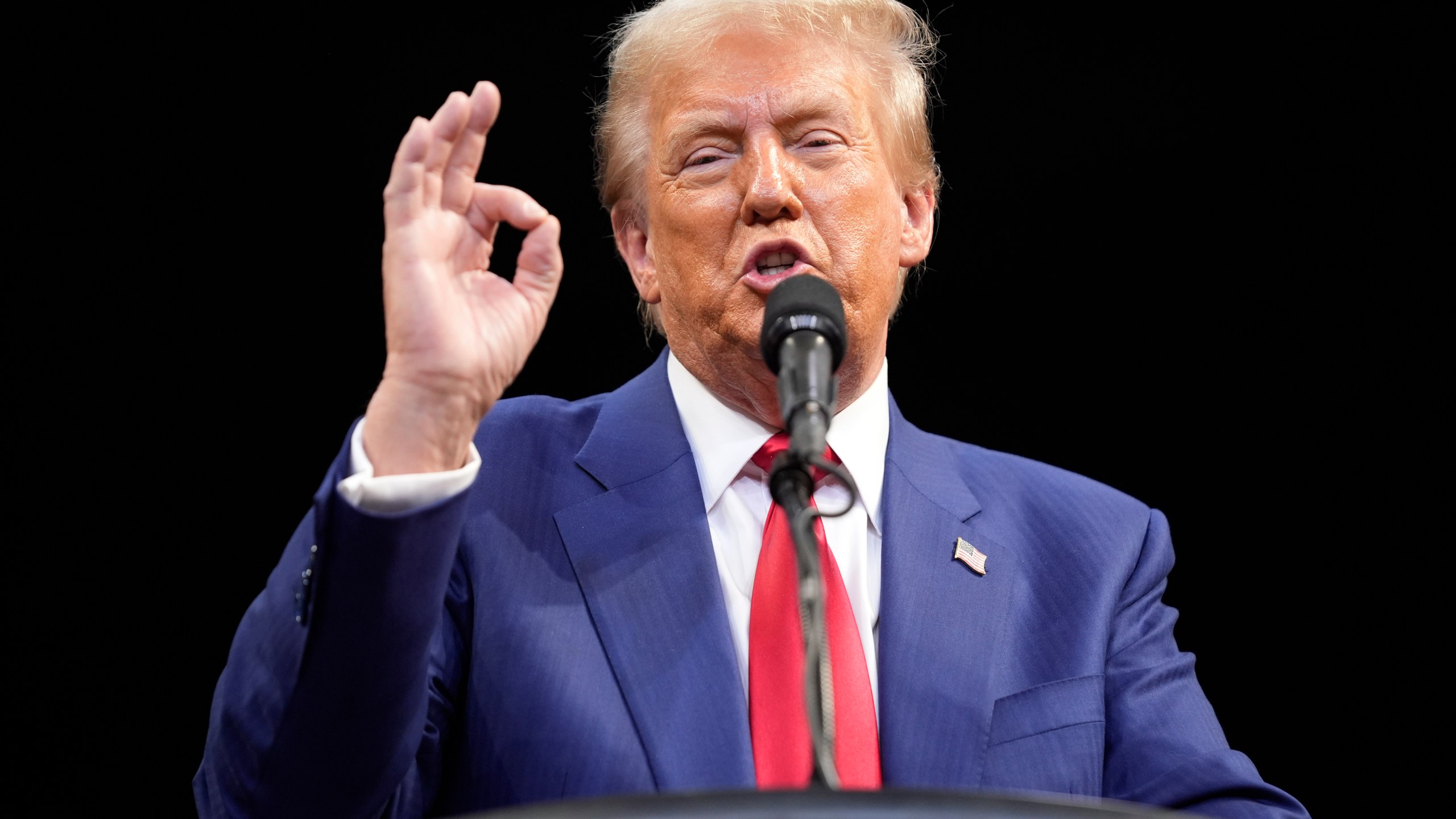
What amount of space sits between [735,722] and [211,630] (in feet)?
4.06

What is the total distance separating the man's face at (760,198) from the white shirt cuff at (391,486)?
0.63 meters

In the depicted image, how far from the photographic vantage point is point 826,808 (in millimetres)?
936

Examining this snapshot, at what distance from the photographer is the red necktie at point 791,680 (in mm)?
1706

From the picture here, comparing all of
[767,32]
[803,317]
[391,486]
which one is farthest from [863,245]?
[391,486]

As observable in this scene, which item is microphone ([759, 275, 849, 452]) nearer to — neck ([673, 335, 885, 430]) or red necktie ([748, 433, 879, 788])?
red necktie ([748, 433, 879, 788])

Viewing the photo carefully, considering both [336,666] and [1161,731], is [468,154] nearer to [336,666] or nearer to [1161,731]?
[336,666]

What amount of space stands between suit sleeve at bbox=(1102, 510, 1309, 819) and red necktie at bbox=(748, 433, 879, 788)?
364mm

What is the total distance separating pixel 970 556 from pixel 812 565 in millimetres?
928

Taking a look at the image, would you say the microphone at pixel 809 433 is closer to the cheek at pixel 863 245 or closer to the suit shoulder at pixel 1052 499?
the cheek at pixel 863 245

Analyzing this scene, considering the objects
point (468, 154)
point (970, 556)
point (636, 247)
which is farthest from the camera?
point (636, 247)

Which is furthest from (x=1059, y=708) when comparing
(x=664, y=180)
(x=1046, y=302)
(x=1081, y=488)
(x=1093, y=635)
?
(x=1046, y=302)

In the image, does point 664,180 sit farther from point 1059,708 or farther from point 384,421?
point 1059,708

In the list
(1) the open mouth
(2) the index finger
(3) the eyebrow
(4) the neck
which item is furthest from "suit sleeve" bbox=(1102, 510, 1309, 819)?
(2) the index finger

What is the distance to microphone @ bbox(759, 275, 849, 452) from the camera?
46.5 inches
